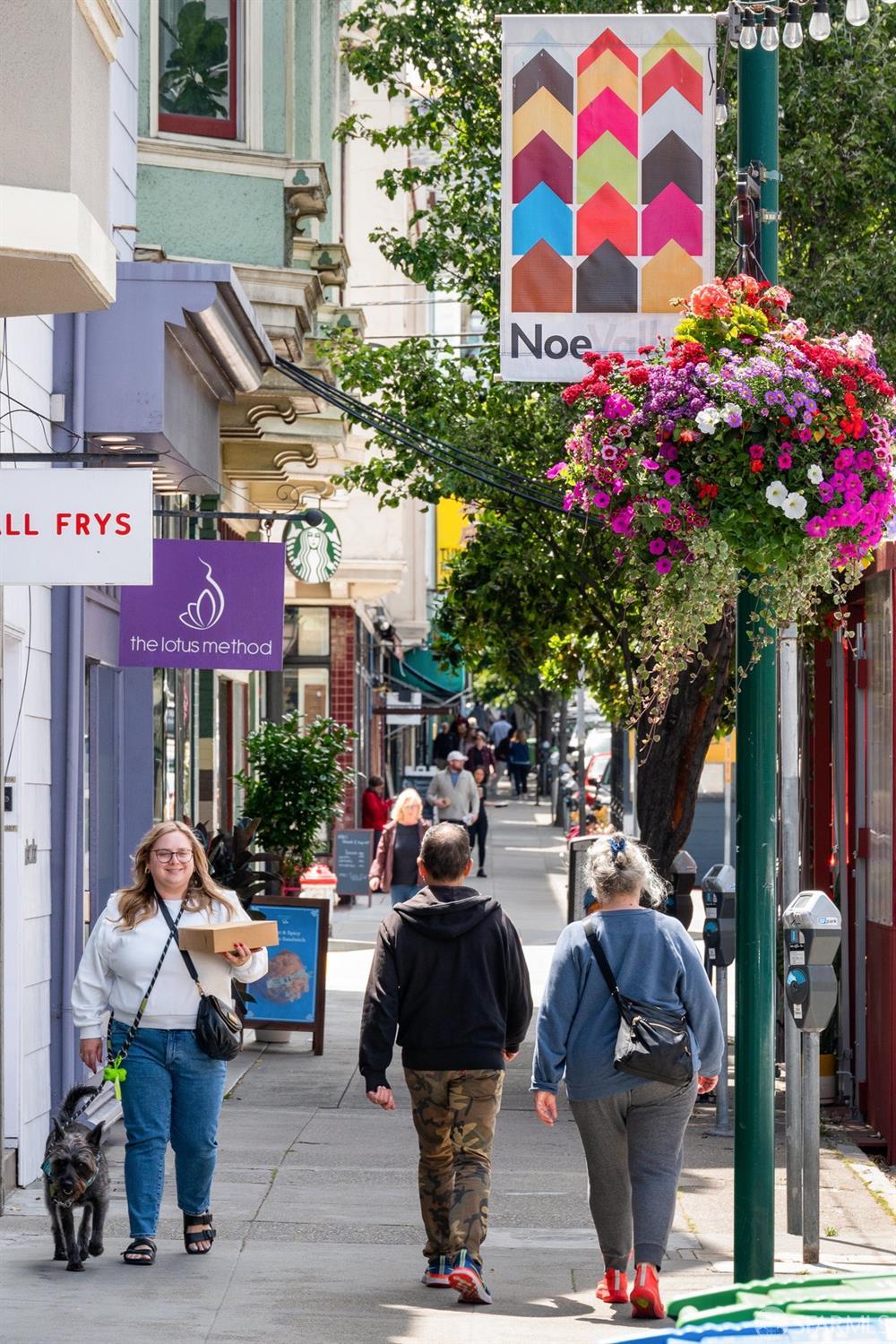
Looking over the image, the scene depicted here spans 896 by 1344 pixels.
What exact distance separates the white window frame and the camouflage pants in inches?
301

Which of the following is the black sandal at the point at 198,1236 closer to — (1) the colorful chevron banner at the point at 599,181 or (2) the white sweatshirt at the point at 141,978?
(2) the white sweatshirt at the point at 141,978

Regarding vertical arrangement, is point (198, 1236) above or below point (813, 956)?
below

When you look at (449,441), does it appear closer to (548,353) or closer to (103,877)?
(103,877)

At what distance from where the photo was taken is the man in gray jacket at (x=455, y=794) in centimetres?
2367

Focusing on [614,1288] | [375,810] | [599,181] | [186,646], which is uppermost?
[599,181]

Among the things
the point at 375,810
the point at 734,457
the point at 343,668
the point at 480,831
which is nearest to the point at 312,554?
the point at 375,810

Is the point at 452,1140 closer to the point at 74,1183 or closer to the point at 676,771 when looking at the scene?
the point at 74,1183

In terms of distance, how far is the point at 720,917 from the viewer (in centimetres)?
1078

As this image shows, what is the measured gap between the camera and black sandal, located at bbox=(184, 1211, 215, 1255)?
7.94m

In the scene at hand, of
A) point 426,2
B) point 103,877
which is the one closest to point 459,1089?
point 103,877

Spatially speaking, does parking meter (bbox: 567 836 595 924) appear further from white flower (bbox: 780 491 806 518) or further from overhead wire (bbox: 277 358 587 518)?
white flower (bbox: 780 491 806 518)

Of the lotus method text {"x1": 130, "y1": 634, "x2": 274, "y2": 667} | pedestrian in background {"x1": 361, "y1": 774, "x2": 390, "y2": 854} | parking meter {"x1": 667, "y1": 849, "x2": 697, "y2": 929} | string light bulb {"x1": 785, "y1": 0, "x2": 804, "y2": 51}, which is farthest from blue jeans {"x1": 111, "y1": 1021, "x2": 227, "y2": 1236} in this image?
pedestrian in background {"x1": 361, "y1": 774, "x2": 390, "y2": 854}

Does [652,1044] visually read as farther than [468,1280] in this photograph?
No

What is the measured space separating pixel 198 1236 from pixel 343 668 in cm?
2179
